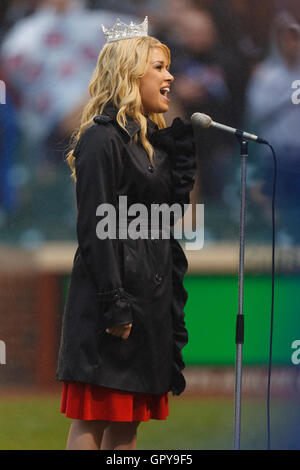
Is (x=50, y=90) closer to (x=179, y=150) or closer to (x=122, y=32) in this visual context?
(x=122, y=32)

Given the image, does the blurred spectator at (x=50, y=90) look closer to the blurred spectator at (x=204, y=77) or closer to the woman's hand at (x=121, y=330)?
the blurred spectator at (x=204, y=77)

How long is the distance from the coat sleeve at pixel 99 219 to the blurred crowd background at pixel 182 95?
98 centimetres

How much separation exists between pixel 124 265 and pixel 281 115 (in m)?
1.39

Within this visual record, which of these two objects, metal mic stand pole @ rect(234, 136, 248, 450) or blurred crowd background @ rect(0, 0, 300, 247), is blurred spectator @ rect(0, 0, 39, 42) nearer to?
blurred crowd background @ rect(0, 0, 300, 247)

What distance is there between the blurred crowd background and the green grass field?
0.72 metres

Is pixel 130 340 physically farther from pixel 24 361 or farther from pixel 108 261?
pixel 24 361

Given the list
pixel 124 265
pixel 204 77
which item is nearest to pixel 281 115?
pixel 204 77

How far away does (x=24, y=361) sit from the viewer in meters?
3.75

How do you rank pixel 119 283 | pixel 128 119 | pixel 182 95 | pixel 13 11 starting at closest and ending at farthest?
1. pixel 119 283
2. pixel 128 119
3. pixel 13 11
4. pixel 182 95

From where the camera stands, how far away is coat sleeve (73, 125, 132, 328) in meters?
2.68

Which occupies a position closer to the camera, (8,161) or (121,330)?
(121,330)

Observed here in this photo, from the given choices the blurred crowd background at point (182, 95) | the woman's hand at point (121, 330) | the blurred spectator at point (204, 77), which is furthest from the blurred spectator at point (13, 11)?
the woman's hand at point (121, 330)

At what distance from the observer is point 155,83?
2.93 meters
